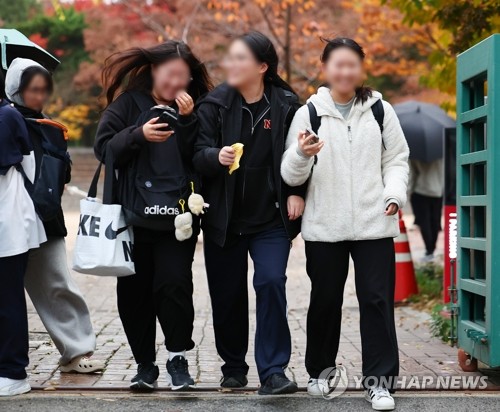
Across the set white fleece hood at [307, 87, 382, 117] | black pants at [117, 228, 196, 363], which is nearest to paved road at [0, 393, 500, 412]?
black pants at [117, 228, 196, 363]

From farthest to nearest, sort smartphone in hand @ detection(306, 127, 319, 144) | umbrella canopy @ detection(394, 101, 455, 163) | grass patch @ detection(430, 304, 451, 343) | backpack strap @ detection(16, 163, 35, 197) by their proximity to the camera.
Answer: umbrella canopy @ detection(394, 101, 455, 163), grass patch @ detection(430, 304, 451, 343), backpack strap @ detection(16, 163, 35, 197), smartphone in hand @ detection(306, 127, 319, 144)

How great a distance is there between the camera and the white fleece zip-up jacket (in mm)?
4820

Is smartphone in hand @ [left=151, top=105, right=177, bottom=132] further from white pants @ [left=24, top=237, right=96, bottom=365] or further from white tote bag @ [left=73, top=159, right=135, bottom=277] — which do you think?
white pants @ [left=24, top=237, right=96, bottom=365]

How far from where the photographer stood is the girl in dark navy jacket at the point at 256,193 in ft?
16.2

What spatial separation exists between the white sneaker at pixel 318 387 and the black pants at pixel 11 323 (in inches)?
63.5

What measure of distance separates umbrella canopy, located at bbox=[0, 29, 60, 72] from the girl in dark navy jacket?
1.52 m

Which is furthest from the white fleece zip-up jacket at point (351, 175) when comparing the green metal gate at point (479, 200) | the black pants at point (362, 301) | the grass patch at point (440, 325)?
the grass patch at point (440, 325)

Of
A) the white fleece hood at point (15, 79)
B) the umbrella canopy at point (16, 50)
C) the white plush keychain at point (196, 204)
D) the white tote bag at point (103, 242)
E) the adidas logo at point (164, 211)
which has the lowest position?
the white tote bag at point (103, 242)

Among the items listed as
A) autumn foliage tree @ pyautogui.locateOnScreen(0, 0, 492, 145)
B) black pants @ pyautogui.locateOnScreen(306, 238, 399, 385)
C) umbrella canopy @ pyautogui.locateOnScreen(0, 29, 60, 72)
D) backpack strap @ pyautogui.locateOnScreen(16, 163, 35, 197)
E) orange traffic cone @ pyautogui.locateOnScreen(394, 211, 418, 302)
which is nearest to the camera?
black pants @ pyautogui.locateOnScreen(306, 238, 399, 385)

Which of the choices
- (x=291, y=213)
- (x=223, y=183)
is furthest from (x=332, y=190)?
(x=223, y=183)

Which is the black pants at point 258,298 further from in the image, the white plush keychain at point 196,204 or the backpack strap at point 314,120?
the backpack strap at point 314,120

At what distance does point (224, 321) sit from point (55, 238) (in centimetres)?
121

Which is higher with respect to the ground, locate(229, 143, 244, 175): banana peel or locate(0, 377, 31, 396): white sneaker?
locate(229, 143, 244, 175): banana peel

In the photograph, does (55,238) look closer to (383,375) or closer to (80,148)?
(383,375)
